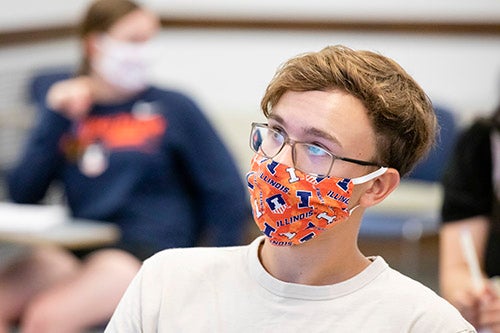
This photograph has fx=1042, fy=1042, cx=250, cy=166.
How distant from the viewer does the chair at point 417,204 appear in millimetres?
4332

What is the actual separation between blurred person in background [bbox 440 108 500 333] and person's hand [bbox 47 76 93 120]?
1.40 meters

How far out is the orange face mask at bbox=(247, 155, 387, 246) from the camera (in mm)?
1723

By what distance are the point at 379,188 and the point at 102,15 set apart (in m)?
2.03

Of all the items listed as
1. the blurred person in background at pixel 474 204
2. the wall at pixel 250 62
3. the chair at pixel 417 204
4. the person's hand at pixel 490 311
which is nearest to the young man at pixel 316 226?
the person's hand at pixel 490 311

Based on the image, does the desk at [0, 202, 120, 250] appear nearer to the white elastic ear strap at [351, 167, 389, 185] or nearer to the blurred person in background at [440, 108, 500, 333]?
the blurred person in background at [440, 108, 500, 333]

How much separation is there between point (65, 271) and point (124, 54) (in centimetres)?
79

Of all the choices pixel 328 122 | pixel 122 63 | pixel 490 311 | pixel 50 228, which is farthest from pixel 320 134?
pixel 122 63

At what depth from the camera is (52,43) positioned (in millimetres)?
5516

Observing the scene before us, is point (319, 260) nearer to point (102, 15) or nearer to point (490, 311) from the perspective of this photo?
point (490, 311)

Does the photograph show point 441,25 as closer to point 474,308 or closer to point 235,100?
point 235,100

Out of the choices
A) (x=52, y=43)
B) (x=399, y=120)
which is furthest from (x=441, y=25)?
(x=399, y=120)

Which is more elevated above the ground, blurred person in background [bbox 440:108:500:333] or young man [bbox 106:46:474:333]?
young man [bbox 106:46:474:333]

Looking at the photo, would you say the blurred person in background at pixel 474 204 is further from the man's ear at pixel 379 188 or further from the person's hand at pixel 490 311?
the man's ear at pixel 379 188

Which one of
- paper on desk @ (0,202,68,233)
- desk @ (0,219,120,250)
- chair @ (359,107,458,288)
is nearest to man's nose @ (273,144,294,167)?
desk @ (0,219,120,250)
